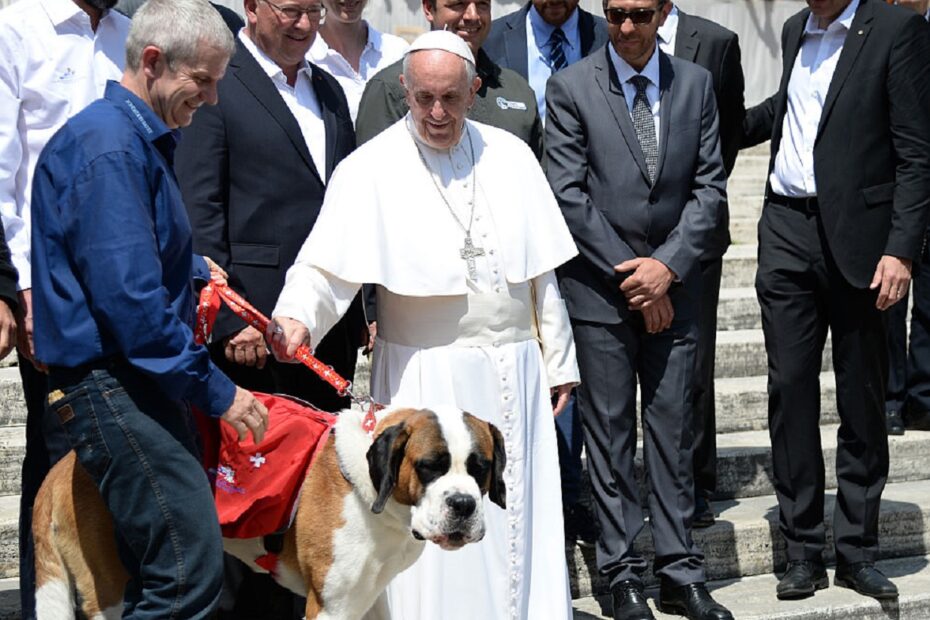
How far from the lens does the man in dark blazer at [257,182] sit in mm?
5574

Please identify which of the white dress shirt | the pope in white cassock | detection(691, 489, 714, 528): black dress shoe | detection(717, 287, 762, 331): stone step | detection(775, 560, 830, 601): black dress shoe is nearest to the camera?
the pope in white cassock

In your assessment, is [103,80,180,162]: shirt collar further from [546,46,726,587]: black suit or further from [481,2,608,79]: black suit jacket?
[481,2,608,79]: black suit jacket

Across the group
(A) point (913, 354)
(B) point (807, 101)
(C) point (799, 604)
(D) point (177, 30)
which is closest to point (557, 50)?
(B) point (807, 101)

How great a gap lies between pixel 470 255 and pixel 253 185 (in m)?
0.91

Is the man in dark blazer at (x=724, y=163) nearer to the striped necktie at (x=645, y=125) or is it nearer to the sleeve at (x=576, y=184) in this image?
the striped necktie at (x=645, y=125)

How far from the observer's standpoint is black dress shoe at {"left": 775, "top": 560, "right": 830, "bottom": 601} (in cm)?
661

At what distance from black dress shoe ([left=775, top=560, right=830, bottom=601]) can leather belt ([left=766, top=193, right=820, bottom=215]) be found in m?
1.57

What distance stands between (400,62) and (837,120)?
1895 millimetres

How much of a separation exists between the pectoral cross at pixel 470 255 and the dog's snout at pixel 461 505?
1171 mm

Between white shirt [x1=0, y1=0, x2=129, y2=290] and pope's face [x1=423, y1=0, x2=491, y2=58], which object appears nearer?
white shirt [x1=0, y1=0, x2=129, y2=290]

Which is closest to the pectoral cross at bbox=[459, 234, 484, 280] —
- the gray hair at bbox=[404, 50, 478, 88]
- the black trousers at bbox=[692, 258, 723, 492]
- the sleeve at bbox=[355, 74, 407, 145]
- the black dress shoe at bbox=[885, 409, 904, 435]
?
the gray hair at bbox=[404, 50, 478, 88]

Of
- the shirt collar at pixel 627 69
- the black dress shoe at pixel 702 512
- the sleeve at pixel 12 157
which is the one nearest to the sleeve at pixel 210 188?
the sleeve at pixel 12 157

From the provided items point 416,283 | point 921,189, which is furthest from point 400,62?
point 921,189

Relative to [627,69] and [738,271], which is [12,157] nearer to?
[627,69]
